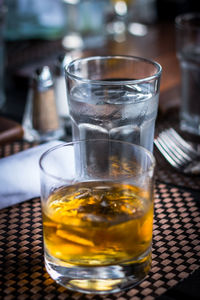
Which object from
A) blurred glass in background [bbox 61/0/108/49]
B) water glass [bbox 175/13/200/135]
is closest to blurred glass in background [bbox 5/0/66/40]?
blurred glass in background [bbox 61/0/108/49]

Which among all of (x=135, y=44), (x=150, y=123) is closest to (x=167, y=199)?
(x=150, y=123)

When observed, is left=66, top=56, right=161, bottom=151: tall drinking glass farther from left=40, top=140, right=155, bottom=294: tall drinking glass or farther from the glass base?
the glass base

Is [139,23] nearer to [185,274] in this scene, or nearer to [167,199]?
[167,199]

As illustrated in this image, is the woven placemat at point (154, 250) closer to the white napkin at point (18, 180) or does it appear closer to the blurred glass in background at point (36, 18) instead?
the white napkin at point (18, 180)

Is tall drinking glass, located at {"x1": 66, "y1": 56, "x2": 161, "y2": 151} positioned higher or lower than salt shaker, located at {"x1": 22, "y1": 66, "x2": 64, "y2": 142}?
higher

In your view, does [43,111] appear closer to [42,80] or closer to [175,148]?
[42,80]

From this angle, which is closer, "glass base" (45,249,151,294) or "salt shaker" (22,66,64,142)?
"glass base" (45,249,151,294)

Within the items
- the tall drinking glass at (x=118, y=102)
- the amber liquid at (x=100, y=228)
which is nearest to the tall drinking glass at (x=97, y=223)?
the amber liquid at (x=100, y=228)
